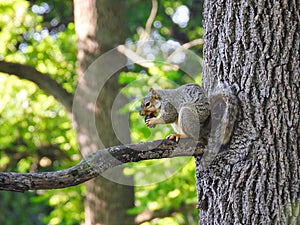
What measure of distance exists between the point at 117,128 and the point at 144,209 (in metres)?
0.71

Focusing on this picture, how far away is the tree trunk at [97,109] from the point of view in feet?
14.8

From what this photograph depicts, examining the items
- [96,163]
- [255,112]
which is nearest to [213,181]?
[255,112]

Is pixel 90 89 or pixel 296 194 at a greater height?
pixel 90 89

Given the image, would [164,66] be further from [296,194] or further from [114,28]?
[296,194]

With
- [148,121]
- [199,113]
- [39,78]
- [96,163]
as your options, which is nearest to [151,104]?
[148,121]

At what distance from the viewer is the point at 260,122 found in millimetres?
1976

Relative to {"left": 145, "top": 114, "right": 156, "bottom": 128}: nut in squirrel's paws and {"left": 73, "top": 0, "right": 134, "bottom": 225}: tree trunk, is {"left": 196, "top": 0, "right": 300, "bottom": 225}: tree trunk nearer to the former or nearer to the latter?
{"left": 145, "top": 114, "right": 156, "bottom": 128}: nut in squirrel's paws

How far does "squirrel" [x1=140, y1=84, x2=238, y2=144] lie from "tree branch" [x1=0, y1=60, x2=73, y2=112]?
2.43 metres

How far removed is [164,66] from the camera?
4336 millimetres

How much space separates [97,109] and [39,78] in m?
0.57

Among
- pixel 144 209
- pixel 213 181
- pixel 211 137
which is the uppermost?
pixel 211 137

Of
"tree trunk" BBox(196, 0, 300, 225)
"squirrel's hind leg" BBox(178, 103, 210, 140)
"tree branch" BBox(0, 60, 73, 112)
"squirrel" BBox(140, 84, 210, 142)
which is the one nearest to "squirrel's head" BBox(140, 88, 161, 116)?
"squirrel" BBox(140, 84, 210, 142)

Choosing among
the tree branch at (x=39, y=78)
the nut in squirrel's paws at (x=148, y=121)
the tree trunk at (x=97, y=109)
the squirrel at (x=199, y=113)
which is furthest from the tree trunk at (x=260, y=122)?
the tree branch at (x=39, y=78)

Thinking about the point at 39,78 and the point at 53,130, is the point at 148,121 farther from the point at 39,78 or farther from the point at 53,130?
the point at 53,130
